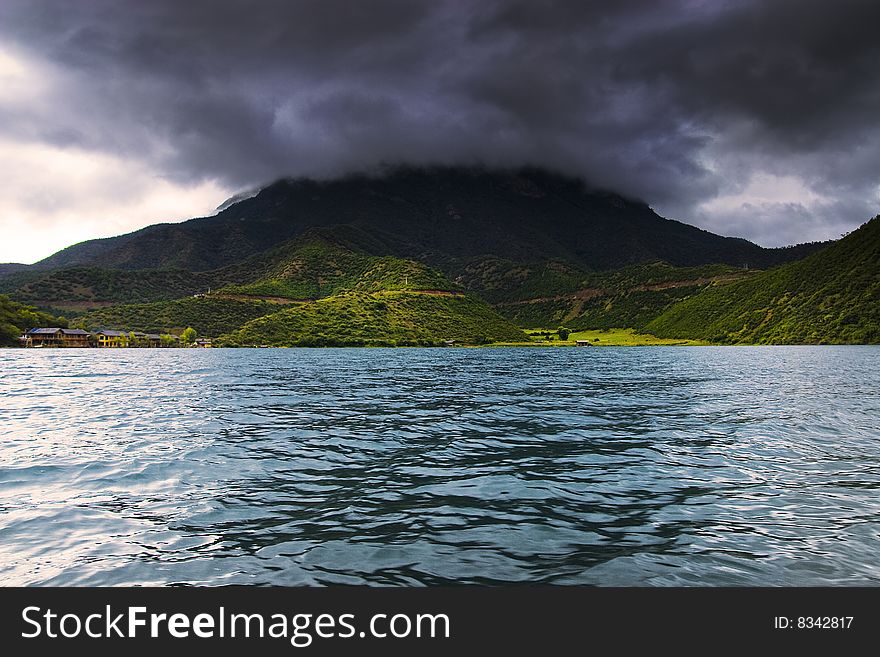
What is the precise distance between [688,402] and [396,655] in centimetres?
3838

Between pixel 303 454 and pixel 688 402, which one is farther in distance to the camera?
pixel 688 402

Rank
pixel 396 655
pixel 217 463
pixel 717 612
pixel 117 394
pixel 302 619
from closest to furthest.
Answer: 1. pixel 396 655
2. pixel 302 619
3. pixel 717 612
4. pixel 217 463
5. pixel 117 394

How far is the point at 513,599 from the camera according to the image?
27.1 feet

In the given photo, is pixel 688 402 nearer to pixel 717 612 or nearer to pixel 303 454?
pixel 303 454

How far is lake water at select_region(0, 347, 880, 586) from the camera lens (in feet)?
33.4

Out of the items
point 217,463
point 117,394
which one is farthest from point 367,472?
point 117,394

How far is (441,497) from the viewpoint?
50.0 feet

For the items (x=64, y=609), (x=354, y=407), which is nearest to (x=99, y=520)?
(x=64, y=609)

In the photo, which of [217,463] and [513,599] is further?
[217,463]

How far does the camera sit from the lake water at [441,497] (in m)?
10.2

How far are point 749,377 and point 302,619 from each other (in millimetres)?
68002

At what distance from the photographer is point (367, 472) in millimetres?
18328

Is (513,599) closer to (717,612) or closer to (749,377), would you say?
(717,612)

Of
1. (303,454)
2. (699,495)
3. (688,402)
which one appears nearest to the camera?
(699,495)
